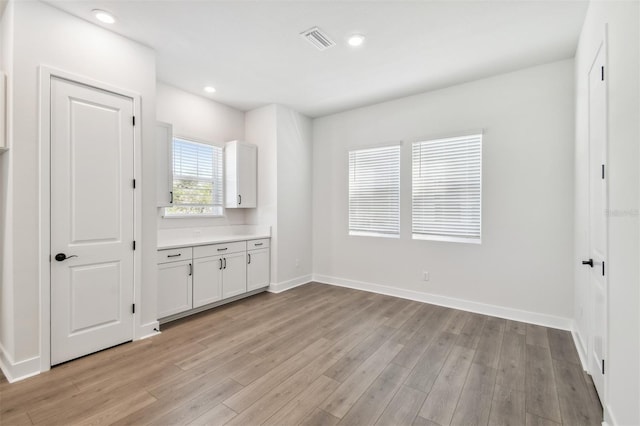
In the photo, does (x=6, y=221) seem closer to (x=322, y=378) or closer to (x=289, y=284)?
(x=322, y=378)

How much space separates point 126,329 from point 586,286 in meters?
4.34

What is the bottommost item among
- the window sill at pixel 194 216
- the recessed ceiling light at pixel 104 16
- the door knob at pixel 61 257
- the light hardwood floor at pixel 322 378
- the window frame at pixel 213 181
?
the light hardwood floor at pixel 322 378

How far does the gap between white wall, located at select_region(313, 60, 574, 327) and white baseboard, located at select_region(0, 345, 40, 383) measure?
400 centimetres

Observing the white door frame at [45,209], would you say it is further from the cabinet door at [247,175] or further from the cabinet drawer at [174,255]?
the cabinet door at [247,175]

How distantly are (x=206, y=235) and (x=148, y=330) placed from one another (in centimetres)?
168

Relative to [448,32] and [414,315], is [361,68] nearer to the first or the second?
[448,32]

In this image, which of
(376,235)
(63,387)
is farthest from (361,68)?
(63,387)

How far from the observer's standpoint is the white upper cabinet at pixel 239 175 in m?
4.58

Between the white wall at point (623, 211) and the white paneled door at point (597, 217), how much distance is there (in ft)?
0.62

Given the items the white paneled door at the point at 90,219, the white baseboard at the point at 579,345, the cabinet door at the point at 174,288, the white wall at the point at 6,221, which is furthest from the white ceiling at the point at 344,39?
the white baseboard at the point at 579,345

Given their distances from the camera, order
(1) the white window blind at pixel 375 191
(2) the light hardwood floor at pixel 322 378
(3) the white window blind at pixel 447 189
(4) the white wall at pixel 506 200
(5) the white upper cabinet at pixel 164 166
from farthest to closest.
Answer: (1) the white window blind at pixel 375 191, (3) the white window blind at pixel 447 189, (5) the white upper cabinet at pixel 164 166, (4) the white wall at pixel 506 200, (2) the light hardwood floor at pixel 322 378

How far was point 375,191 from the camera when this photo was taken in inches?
186

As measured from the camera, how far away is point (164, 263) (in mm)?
3342

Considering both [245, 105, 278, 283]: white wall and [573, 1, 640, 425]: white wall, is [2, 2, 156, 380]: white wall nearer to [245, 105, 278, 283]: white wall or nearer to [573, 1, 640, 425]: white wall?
[245, 105, 278, 283]: white wall
